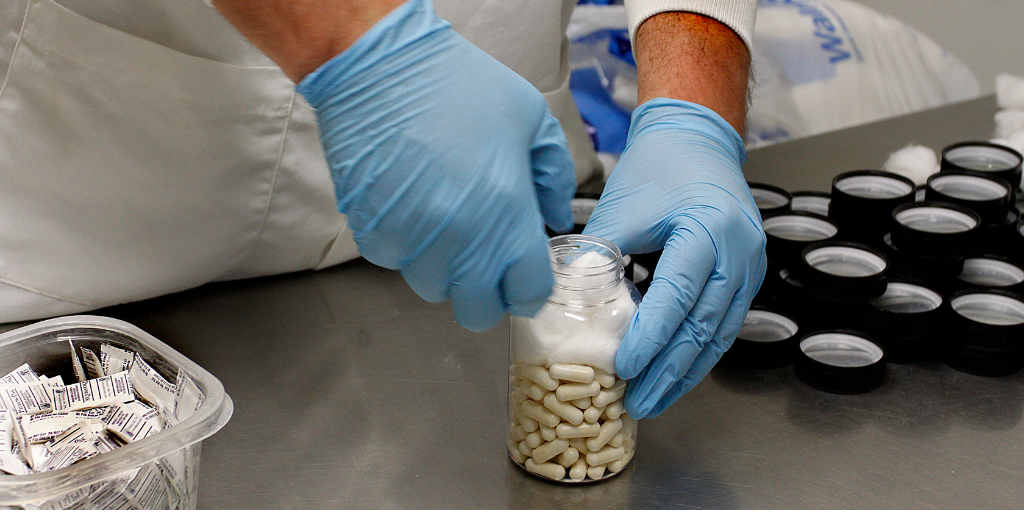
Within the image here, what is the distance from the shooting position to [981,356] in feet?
3.01

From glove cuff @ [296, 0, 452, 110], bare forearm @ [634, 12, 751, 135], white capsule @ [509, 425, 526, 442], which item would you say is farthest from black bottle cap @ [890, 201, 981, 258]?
glove cuff @ [296, 0, 452, 110]

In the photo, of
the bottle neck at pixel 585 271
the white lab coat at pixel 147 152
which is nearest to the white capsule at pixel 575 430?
the bottle neck at pixel 585 271

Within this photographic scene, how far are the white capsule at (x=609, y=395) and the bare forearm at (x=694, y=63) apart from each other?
382 millimetres

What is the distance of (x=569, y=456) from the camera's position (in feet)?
2.39

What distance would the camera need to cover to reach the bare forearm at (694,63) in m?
0.96

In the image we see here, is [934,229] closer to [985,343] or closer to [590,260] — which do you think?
[985,343]

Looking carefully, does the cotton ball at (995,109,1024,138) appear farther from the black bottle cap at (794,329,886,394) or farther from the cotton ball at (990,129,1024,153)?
the black bottle cap at (794,329,886,394)

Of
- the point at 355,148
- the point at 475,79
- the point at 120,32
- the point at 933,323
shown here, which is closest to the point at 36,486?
the point at 355,148

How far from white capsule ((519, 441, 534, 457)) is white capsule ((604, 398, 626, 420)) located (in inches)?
3.0

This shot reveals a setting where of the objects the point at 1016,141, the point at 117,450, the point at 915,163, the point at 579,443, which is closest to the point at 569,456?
the point at 579,443

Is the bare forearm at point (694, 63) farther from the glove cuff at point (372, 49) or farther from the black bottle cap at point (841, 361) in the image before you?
the glove cuff at point (372, 49)

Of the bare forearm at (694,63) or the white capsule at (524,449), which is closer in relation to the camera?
the white capsule at (524,449)

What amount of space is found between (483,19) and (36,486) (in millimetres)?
768

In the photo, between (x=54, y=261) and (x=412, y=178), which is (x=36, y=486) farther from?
(x=54, y=261)
